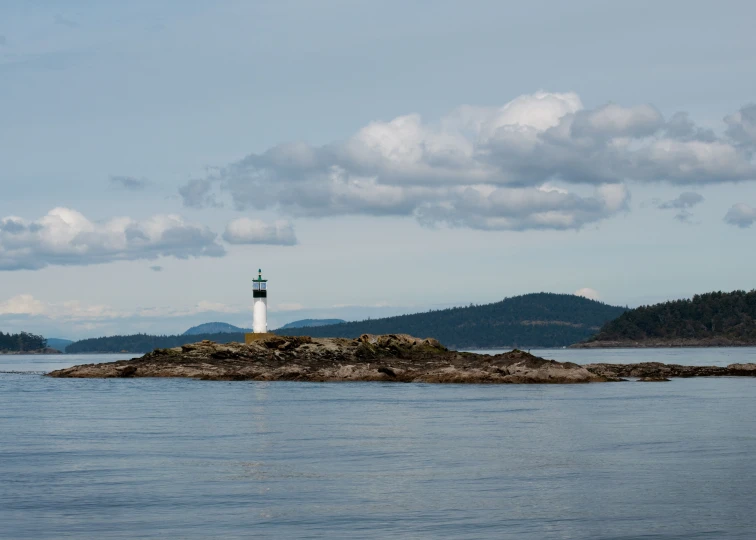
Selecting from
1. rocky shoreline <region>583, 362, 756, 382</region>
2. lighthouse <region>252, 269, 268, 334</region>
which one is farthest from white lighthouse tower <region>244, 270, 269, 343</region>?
rocky shoreline <region>583, 362, 756, 382</region>

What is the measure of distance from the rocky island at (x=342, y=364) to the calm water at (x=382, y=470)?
15535mm

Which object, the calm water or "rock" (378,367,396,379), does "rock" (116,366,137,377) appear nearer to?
"rock" (378,367,396,379)

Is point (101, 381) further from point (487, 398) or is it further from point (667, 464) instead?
point (667, 464)

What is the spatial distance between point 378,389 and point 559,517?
37.3 metres

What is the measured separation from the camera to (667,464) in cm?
2275

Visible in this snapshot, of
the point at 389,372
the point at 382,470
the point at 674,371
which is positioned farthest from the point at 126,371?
the point at 382,470

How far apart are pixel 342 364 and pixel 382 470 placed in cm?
4344

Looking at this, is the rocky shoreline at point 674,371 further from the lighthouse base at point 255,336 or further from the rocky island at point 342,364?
the lighthouse base at point 255,336

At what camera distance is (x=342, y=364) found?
6538cm

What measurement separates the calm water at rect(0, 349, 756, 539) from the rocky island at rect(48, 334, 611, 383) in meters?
15.5

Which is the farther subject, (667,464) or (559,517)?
(667,464)

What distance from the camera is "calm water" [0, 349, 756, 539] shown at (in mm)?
16125

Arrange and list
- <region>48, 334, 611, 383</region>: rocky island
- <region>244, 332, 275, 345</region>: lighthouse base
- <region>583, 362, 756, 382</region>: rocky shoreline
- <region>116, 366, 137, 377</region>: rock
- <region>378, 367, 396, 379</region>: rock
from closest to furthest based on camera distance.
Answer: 1. <region>48, 334, 611, 383</region>: rocky island
2. <region>378, 367, 396, 379</region>: rock
3. <region>583, 362, 756, 382</region>: rocky shoreline
4. <region>116, 366, 137, 377</region>: rock
5. <region>244, 332, 275, 345</region>: lighthouse base

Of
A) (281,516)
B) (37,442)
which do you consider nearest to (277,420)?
(37,442)
